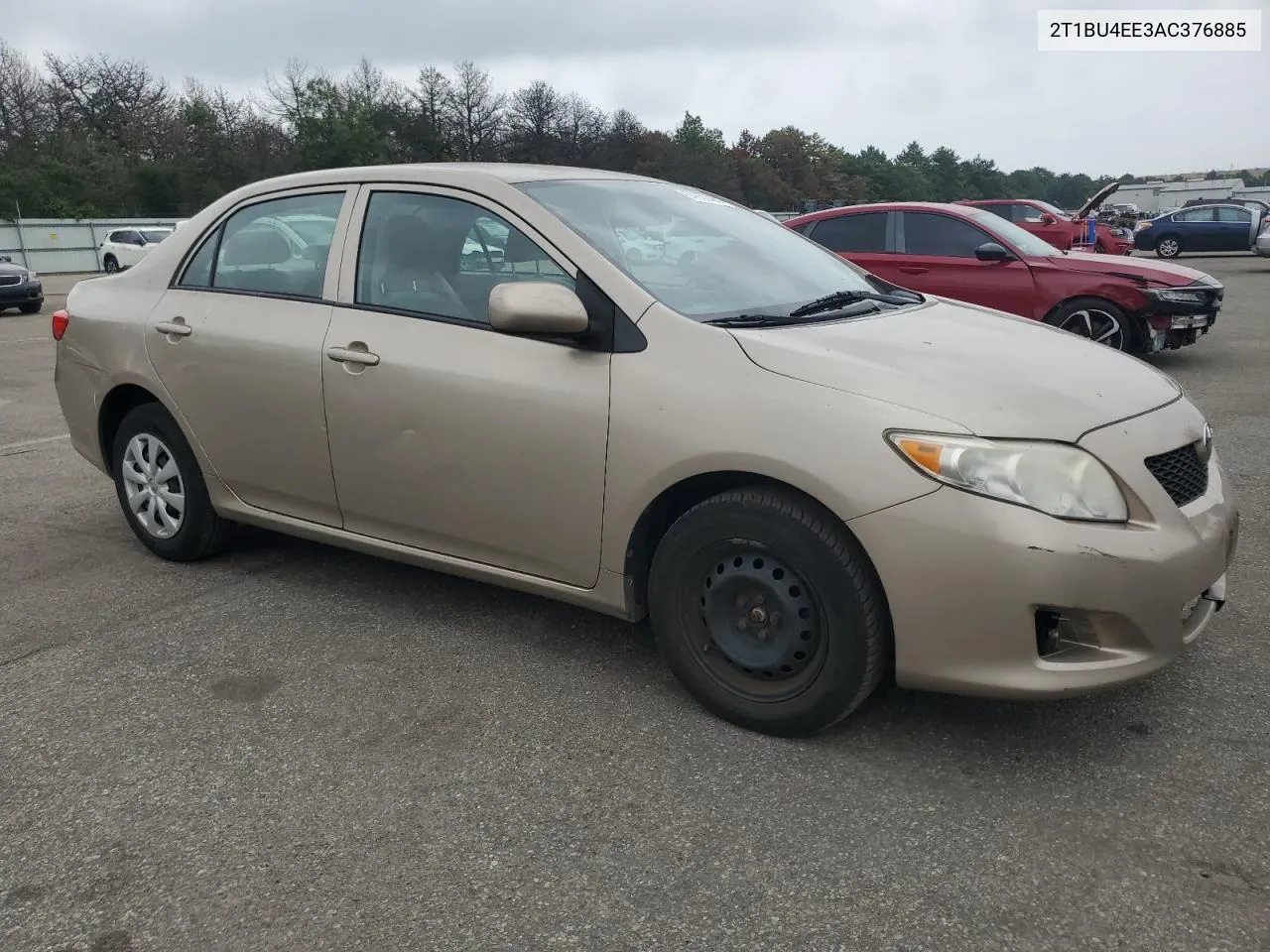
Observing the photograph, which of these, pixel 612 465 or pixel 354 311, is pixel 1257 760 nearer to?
pixel 612 465

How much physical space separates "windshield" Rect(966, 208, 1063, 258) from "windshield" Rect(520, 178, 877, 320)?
5.92m

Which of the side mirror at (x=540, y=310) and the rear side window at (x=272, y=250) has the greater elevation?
the rear side window at (x=272, y=250)

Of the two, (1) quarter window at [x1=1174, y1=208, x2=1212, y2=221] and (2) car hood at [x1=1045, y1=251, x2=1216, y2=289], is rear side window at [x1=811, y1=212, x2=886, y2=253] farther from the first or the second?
(1) quarter window at [x1=1174, y1=208, x2=1212, y2=221]

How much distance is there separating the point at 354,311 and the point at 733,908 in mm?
2408

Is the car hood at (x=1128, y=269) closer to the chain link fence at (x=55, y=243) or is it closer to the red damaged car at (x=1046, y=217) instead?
the red damaged car at (x=1046, y=217)

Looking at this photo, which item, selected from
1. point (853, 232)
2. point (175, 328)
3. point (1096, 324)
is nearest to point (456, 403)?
point (175, 328)

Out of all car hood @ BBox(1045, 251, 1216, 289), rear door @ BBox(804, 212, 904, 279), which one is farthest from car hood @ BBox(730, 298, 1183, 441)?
rear door @ BBox(804, 212, 904, 279)

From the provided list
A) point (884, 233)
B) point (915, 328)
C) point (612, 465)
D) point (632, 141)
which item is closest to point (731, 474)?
point (612, 465)

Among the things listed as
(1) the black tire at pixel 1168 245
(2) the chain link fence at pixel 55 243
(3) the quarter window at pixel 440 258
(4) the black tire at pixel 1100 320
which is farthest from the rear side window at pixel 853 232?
(2) the chain link fence at pixel 55 243

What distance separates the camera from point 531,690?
3291mm

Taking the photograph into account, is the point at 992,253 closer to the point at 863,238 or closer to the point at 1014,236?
the point at 1014,236

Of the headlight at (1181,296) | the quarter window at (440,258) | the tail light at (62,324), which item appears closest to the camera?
the quarter window at (440,258)

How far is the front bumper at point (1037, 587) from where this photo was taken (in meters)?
2.51

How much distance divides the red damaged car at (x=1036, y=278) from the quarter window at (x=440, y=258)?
5.82 meters
